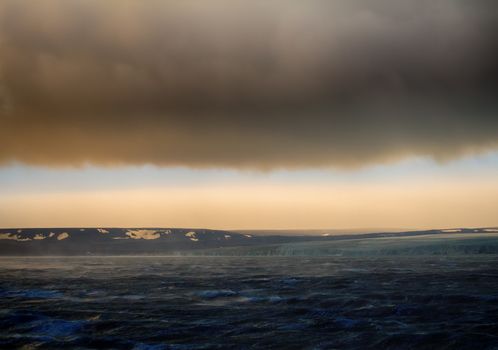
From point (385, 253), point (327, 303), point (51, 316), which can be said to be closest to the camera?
point (51, 316)

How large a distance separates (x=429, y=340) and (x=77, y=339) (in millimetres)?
17567

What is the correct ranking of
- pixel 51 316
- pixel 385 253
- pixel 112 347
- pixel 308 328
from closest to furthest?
1. pixel 112 347
2. pixel 308 328
3. pixel 51 316
4. pixel 385 253

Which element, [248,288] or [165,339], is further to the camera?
[248,288]

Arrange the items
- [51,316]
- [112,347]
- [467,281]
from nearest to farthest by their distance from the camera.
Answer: [112,347], [51,316], [467,281]

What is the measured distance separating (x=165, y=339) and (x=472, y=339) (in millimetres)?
14900

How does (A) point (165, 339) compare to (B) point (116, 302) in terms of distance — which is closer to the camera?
(A) point (165, 339)

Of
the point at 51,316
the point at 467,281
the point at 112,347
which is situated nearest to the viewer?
the point at 112,347

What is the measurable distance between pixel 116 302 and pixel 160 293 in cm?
840

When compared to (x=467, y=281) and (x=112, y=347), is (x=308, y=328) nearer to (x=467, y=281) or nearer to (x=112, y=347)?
(x=112, y=347)

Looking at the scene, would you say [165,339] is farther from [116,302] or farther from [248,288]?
[248,288]

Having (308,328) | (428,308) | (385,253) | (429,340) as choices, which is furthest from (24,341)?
(385,253)

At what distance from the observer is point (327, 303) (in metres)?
39.3

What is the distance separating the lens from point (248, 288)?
5572cm

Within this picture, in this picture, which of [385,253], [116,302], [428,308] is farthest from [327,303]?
[385,253]
